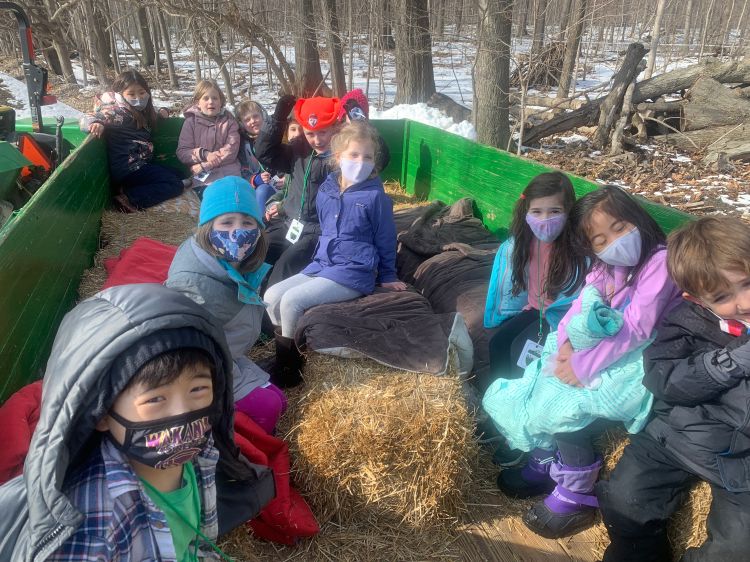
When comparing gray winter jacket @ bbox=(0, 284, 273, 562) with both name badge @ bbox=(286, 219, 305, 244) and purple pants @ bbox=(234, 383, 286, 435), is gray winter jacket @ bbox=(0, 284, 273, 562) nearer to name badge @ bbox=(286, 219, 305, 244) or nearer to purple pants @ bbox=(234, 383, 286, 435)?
purple pants @ bbox=(234, 383, 286, 435)

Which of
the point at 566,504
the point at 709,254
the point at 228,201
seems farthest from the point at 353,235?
the point at 709,254

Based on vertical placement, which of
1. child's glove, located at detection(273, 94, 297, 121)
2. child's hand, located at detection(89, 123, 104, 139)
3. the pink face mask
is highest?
child's glove, located at detection(273, 94, 297, 121)

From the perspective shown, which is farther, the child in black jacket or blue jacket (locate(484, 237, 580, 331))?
blue jacket (locate(484, 237, 580, 331))

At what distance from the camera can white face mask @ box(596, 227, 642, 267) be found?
2.38m

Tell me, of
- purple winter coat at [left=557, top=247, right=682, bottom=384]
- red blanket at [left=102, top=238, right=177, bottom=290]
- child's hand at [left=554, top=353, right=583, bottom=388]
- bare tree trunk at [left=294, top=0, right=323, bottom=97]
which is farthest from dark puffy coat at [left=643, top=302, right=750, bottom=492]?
bare tree trunk at [left=294, top=0, right=323, bottom=97]

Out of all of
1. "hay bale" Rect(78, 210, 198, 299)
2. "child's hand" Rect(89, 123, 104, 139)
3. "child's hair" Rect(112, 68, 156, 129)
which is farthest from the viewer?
"child's hair" Rect(112, 68, 156, 129)

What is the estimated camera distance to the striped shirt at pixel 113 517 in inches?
51.3

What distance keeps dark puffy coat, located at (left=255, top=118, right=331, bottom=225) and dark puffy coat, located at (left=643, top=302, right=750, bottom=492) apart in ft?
8.56

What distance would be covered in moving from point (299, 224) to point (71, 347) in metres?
2.83

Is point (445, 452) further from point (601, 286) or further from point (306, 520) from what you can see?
point (601, 286)

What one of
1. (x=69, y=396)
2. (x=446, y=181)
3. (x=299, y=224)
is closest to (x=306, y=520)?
(x=69, y=396)

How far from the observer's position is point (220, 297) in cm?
254

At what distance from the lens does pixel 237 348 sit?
2674 millimetres

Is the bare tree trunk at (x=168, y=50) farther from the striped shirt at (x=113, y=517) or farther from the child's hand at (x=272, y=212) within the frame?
the striped shirt at (x=113, y=517)
